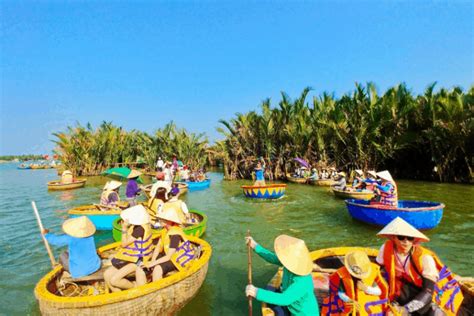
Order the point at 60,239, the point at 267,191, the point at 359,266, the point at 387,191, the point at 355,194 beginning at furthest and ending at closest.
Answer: the point at 267,191
the point at 355,194
the point at 387,191
the point at 60,239
the point at 359,266

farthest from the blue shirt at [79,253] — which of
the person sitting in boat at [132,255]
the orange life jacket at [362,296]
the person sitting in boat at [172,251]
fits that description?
the orange life jacket at [362,296]

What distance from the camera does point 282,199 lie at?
46.6 feet

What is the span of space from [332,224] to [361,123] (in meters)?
12.2

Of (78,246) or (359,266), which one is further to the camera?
(78,246)

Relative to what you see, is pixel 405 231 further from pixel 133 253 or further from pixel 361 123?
pixel 361 123

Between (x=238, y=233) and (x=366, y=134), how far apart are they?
14495mm

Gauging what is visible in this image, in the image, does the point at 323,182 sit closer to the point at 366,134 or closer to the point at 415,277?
the point at 366,134

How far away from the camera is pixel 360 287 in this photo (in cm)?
300

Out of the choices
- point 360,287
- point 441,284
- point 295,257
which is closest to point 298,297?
point 295,257

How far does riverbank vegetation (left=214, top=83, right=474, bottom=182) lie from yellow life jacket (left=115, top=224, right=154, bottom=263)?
1770 cm

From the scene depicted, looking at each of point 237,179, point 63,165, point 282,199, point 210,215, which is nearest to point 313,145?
point 237,179

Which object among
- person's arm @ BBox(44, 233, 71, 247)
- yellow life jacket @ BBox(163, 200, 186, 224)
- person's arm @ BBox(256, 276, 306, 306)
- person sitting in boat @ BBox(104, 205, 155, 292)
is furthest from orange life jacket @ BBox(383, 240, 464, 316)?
person's arm @ BBox(44, 233, 71, 247)

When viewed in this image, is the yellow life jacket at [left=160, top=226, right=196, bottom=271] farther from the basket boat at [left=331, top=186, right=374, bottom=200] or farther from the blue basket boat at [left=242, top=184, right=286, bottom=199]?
the basket boat at [left=331, top=186, right=374, bottom=200]

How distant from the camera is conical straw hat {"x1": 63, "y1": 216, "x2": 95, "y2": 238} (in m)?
4.41
